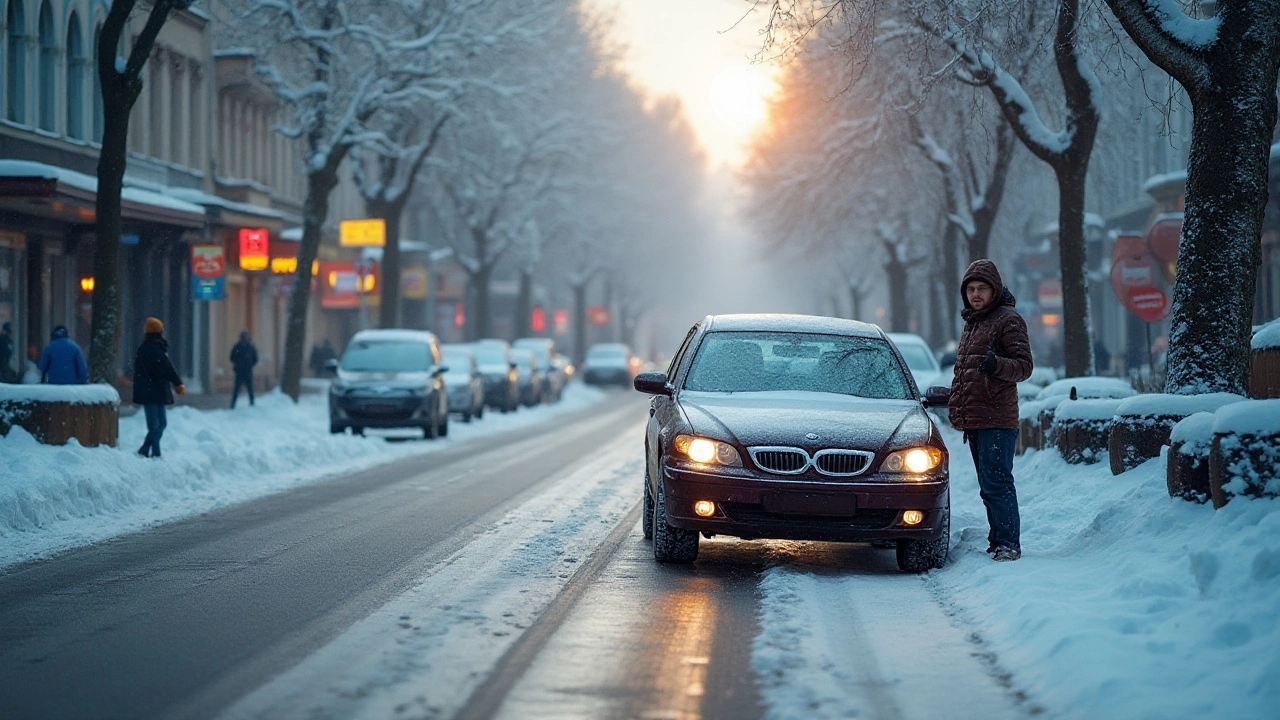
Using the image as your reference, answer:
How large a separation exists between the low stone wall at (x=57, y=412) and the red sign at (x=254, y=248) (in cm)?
2337

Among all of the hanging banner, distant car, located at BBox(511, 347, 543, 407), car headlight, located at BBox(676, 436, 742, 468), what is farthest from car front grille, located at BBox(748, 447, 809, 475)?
distant car, located at BBox(511, 347, 543, 407)

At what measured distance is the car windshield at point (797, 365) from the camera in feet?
36.6

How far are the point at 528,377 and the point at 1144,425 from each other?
115 feet

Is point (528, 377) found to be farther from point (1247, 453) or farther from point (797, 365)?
point (1247, 453)

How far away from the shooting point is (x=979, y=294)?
10.3 m

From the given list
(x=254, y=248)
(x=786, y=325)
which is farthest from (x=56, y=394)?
(x=254, y=248)

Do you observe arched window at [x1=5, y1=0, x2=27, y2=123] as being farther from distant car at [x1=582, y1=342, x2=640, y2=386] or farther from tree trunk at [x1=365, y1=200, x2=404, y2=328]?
distant car at [x1=582, y1=342, x2=640, y2=386]

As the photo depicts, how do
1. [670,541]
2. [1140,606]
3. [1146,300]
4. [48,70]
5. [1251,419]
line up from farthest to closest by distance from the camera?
[48,70], [1146,300], [670,541], [1251,419], [1140,606]

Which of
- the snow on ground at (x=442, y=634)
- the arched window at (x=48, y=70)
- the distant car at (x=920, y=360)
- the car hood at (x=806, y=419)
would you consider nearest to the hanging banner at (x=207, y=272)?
the arched window at (x=48, y=70)

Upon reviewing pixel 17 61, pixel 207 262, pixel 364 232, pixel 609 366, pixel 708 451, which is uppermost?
pixel 17 61

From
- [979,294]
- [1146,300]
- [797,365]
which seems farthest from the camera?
[1146,300]

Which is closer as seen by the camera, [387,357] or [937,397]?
[937,397]

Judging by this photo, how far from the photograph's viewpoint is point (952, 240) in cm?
3841

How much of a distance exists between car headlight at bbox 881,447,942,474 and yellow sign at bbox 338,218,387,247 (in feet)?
115
